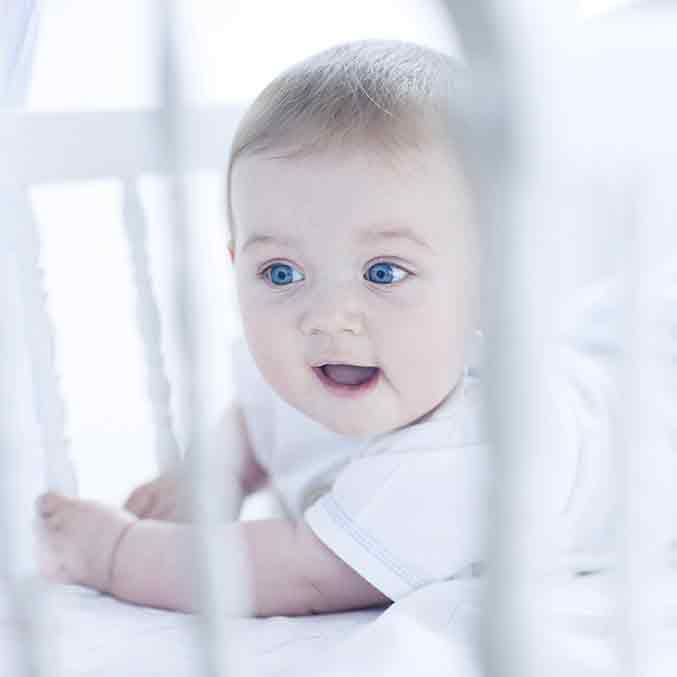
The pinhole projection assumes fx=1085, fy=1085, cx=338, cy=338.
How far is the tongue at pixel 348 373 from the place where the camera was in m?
0.83

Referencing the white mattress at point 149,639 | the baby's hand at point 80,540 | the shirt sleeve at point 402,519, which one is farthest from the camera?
the baby's hand at point 80,540

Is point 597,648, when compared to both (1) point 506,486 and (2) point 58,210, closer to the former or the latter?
(1) point 506,486

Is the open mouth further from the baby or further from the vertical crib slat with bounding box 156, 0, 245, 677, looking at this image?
the vertical crib slat with bounding box 156, 0, 245, 677

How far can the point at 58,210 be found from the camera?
137cm

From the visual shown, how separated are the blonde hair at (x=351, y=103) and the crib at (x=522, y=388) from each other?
18cm

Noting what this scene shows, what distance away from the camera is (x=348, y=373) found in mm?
844

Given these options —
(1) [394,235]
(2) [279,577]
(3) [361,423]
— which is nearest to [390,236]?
(1) [394,235]

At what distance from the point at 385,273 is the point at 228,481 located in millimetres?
490

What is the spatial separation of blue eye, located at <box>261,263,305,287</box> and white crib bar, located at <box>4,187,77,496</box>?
28cm

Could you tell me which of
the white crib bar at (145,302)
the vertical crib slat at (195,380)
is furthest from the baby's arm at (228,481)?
the vertical crib slat at (195,380)

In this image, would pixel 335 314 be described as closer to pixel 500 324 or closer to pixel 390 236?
pixel 390 236

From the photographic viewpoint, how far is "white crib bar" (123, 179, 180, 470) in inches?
37.6

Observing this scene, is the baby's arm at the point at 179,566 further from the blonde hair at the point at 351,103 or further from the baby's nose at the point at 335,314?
the blonde hair at the point at 351,103

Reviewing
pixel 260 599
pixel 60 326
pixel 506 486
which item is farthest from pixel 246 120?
pixel 60 326
